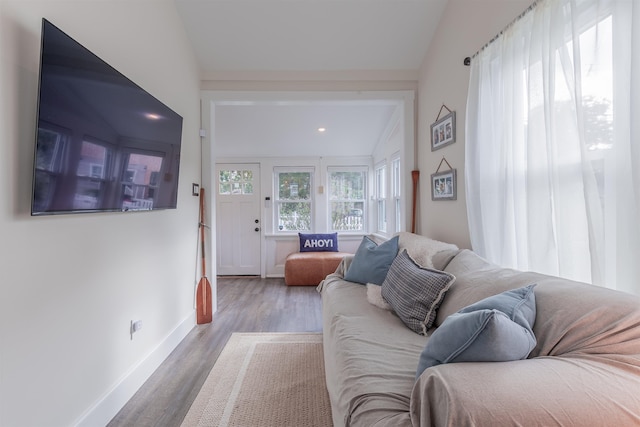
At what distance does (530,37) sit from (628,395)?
4.97ft

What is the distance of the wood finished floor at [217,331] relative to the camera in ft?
5.35

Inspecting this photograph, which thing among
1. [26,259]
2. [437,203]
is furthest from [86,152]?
[437,203]

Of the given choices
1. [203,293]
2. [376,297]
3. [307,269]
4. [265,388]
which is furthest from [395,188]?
[265,388]

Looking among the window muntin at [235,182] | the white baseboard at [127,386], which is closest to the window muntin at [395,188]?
the window muntin at [235,182]

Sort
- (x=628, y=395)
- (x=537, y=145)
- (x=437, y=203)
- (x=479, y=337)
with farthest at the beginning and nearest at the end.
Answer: (x=437, y=203) < (x=537, y=145) < (x=479, y=337) < (x=628, y=395)

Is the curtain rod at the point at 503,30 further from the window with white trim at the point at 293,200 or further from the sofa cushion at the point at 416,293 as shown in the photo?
the window with white trim at the point at 293,200

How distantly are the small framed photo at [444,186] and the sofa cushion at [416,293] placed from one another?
830 millimetres

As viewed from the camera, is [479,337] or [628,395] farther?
[479,337]

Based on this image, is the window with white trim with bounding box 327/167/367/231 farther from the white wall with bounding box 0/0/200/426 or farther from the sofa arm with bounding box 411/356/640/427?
the sofa arm with bounding box 411/356/640/427

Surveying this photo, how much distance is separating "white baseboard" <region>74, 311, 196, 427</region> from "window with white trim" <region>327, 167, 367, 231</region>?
10.2ft

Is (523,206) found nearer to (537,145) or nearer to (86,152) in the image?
(537,145)

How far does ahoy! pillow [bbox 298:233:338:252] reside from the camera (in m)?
4.62

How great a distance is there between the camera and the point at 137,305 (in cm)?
187

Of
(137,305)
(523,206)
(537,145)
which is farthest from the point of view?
(137,305)
